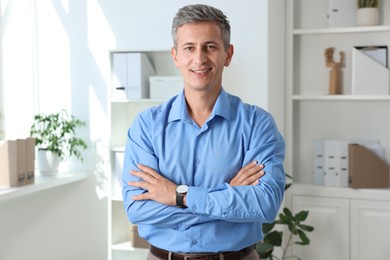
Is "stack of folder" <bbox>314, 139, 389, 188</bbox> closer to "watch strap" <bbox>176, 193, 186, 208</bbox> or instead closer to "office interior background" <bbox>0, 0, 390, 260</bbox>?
"office interior background" <bbox>0, 0, 390, 260</bbox>

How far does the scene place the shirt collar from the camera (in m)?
1.99

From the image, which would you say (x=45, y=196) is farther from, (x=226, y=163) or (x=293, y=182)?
(x=226, y=163)

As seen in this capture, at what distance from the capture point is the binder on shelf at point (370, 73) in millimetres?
4062

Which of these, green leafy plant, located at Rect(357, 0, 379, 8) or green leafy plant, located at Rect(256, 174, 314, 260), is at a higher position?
green leafy plant, located at Rect(357, 0, 379, 8)

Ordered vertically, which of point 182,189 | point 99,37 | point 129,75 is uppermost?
point 99,37

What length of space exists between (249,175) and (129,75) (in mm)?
2056

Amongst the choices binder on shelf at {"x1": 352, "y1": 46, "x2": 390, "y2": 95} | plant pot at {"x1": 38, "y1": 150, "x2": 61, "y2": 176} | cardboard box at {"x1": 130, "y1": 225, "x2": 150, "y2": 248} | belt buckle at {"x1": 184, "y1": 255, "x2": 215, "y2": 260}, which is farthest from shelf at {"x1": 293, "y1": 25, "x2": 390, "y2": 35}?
belt buckle at {"x1": 184, "y1": 255, "x2": 215, "y2": 260}

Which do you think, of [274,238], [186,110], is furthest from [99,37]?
[186,110]

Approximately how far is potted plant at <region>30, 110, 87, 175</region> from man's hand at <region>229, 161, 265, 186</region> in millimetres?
2218

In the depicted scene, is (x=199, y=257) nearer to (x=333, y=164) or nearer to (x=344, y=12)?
(x=333, y=164)

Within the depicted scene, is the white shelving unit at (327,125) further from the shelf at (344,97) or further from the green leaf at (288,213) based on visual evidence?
the green leaf at (288,213)

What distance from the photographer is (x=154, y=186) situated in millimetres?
1975

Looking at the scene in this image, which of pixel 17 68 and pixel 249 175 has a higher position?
pixel 17 68

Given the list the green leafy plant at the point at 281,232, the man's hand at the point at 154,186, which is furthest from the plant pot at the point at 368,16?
the man's hand at the point at 154,186
